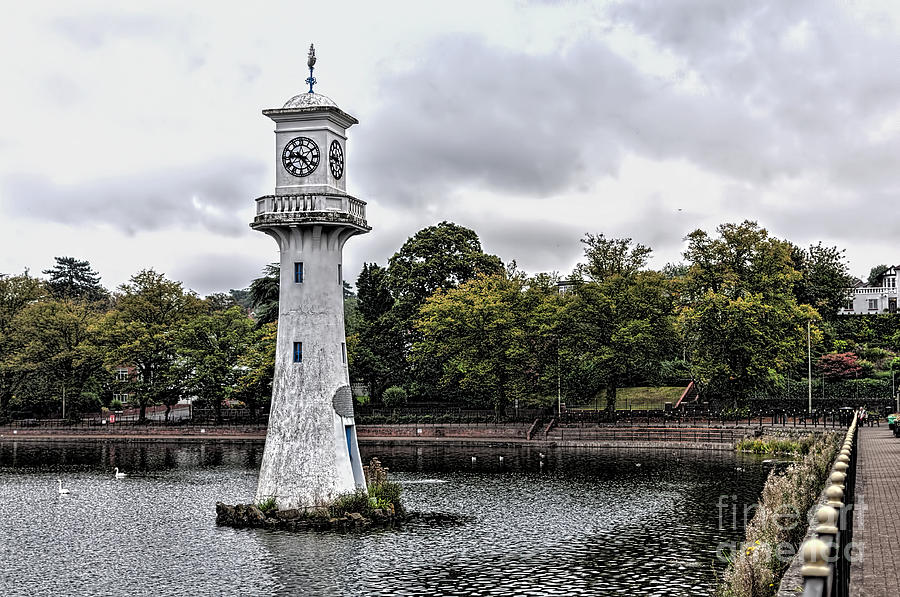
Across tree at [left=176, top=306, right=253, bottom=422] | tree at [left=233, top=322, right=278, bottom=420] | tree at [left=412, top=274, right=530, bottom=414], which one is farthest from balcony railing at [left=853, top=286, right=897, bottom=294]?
tree at [left=176, top=306, right=253, bottom=422]

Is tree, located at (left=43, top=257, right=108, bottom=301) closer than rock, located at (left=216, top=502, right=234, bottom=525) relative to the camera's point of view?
No

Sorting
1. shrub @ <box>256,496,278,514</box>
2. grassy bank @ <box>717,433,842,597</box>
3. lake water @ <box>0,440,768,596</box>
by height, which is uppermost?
grassy bank @ <box>717,433,842,597</box>

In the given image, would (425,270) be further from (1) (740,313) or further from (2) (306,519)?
(2) (306,519)

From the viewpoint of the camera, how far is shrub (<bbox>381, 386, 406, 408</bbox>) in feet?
298

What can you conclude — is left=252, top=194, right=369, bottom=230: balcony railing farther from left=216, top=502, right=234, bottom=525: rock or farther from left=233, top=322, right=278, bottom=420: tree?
left=233, top=322, right=278, bottom=420: tree

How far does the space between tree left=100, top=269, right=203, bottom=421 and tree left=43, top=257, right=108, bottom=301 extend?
67205mm

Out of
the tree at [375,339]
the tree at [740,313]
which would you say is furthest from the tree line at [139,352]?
the tree at [740,313]

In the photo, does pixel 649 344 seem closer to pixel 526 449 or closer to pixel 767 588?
pixel 526 449

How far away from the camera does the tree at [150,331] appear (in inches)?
3334

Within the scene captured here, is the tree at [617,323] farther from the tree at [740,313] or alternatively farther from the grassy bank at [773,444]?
the grassy bank at [773,444]

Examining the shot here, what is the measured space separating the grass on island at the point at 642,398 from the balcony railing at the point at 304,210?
2233 inches

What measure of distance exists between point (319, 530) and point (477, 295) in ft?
154

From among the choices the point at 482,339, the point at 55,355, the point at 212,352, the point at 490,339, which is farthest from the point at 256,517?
the point at 55,355

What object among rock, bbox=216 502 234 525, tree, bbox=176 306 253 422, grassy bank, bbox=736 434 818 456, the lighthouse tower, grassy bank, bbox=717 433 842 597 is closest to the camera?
grassy bank, bbox=717 433 842 597
